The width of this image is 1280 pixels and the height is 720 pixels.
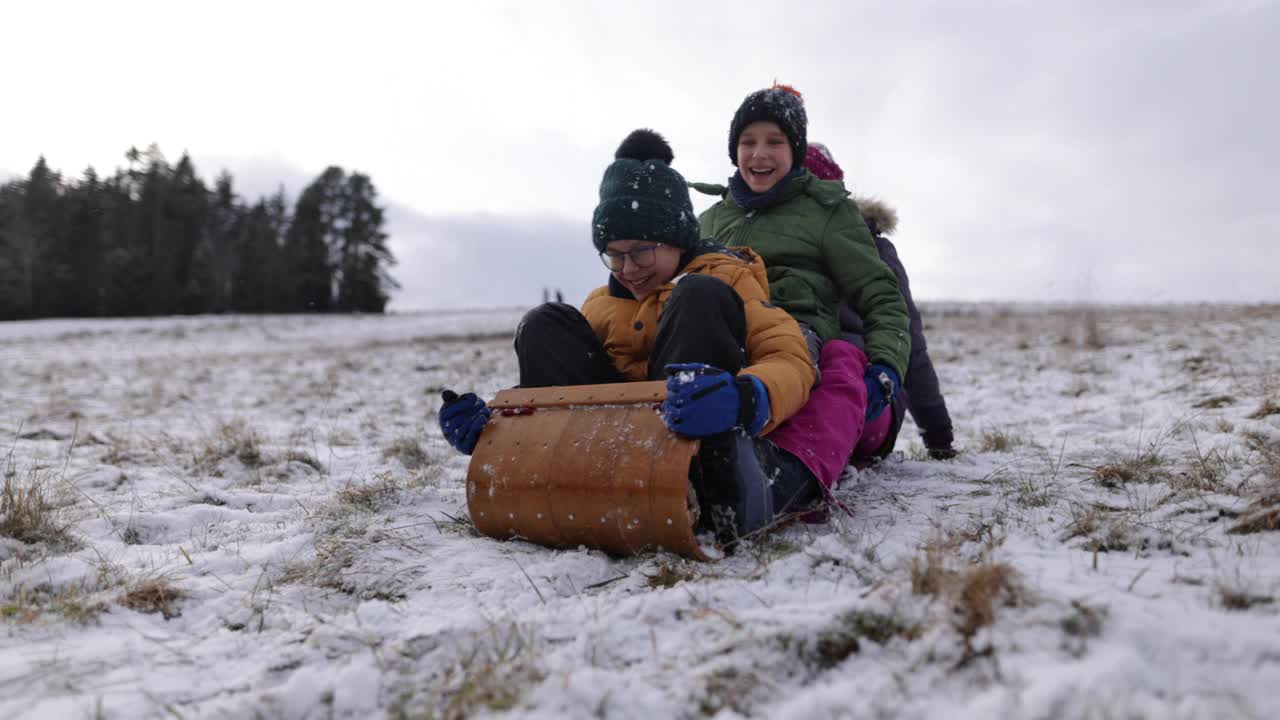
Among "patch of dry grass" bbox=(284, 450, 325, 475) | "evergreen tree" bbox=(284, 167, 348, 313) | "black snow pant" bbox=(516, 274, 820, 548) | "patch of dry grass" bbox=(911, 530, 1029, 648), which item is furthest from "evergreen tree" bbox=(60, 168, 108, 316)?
"patch of dry grass" bbox=(911, 530, 1029, 648)

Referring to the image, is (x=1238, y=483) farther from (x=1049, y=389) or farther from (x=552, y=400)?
(x=1049, y=389)

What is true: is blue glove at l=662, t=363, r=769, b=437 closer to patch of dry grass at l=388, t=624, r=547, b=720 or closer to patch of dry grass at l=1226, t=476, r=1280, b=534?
patch of dry grass at l=388, t=624, r=547, b=720

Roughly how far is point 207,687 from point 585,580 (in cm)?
91

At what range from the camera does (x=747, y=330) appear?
2.44m

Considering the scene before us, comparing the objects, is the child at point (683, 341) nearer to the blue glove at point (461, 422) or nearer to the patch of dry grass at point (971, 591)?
the blue glove at point (461, 422)

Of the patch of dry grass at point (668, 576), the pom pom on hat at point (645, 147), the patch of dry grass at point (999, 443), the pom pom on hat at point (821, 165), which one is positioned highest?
the pom pom on hat at point (821, 165)

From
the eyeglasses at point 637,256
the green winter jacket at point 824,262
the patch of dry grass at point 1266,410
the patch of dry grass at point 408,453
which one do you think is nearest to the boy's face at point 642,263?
the eyeglasses at point 637,256

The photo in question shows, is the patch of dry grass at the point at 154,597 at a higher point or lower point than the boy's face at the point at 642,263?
lower

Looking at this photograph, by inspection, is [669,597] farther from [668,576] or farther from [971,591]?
[971,591]

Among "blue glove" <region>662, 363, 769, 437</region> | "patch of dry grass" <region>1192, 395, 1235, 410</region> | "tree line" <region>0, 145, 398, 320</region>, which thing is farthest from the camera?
"tree line" <region>0, 145, 398, 320</region>

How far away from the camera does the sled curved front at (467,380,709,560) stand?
204cm

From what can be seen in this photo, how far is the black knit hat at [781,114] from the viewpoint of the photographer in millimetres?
3092

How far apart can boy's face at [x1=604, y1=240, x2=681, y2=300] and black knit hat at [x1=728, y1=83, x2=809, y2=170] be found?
35.3 inches

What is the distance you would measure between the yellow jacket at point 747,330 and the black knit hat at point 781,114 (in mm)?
690
